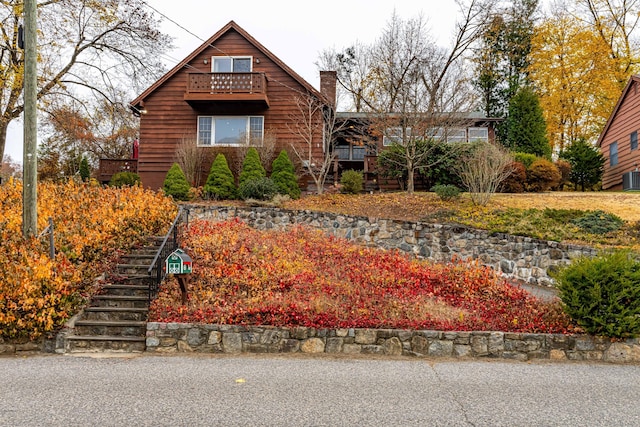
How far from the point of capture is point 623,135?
2478 centimetres

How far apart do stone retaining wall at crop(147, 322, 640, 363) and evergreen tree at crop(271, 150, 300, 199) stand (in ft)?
38.3

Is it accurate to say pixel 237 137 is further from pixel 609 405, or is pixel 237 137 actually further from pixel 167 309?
pixel 609 405

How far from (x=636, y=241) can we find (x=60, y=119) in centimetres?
2380

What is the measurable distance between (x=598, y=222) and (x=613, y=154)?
14.4 metres

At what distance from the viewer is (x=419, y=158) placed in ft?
64.3

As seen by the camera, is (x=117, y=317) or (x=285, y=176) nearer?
(x=117, y=317)

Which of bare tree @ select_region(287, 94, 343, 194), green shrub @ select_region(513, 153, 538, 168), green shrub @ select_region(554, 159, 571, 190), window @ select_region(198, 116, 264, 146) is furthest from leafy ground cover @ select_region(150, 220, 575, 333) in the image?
green shrub @ select_region(554, 159, 571, 190)

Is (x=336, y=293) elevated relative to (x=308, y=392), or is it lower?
elevated

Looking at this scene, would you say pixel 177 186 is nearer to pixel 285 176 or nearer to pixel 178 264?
pixel 285 176

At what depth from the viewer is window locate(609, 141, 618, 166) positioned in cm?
2566

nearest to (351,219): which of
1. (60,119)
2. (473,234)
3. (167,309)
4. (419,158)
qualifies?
(473,234)

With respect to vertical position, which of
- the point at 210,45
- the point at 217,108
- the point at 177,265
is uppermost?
the point at 210,45

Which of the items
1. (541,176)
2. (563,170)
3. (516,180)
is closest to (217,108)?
(516,180)

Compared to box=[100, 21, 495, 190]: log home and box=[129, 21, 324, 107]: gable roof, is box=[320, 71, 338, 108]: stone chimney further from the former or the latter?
box=[129, 21, 324, 107]: gable roof
